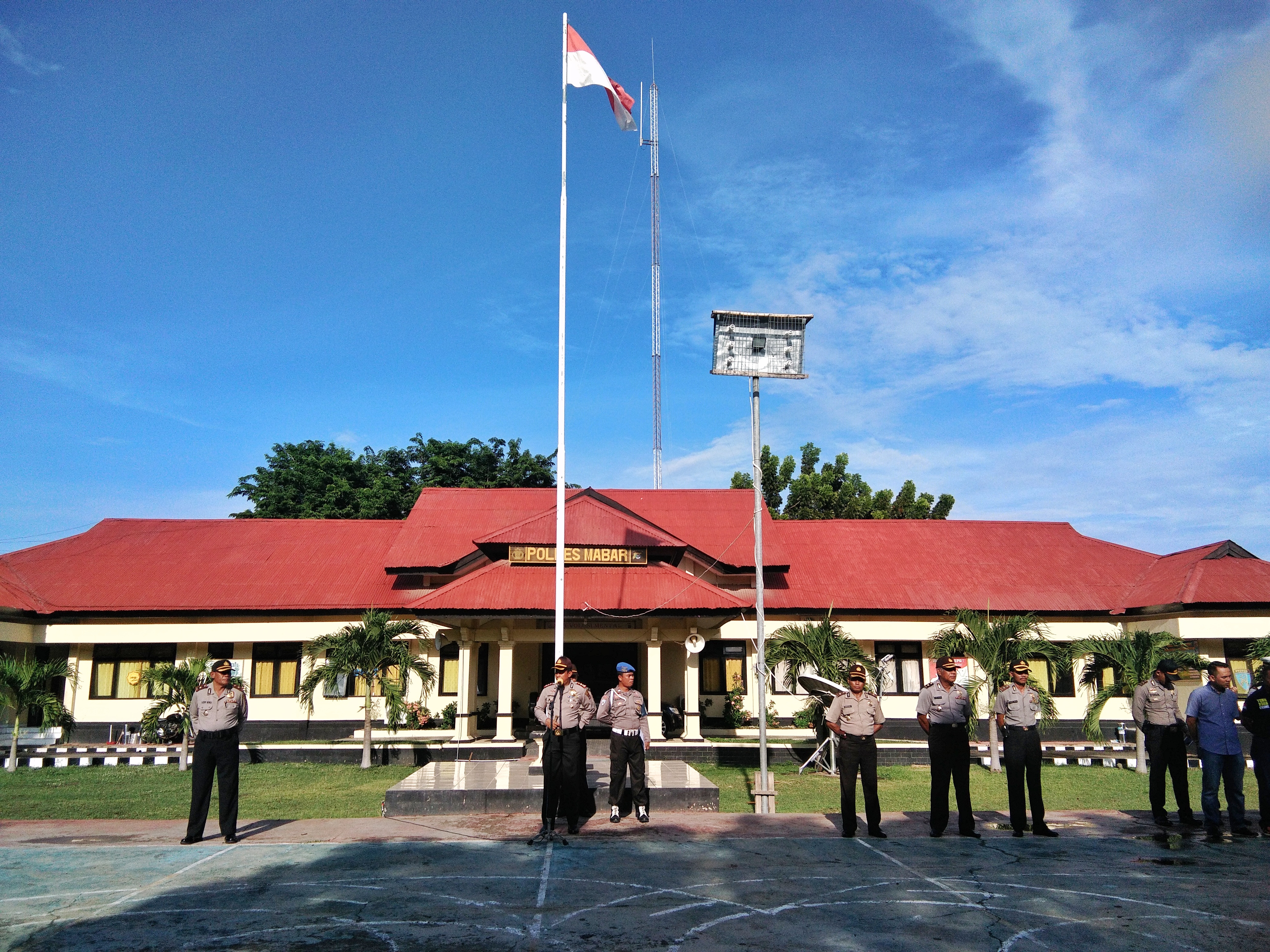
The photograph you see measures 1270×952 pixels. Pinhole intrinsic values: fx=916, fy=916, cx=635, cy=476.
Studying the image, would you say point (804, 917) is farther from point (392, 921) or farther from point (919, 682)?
point (919, 682)

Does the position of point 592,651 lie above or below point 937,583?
below

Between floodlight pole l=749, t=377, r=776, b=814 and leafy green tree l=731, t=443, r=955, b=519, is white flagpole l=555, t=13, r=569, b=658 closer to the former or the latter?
floodlight pole l=749, t=377, r=776, b=814

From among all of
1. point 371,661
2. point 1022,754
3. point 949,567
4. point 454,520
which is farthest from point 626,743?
point 949,567

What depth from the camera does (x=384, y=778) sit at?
1686 cm

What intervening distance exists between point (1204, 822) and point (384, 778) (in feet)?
42.4

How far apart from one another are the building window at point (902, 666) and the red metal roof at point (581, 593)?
6.94 metres

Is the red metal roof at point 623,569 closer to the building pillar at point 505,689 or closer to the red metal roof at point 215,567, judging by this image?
the red metal roof at point 215,567

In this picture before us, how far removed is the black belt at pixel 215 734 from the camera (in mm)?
9664

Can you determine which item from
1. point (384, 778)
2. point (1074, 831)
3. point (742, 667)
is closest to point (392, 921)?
point (1074, 831)

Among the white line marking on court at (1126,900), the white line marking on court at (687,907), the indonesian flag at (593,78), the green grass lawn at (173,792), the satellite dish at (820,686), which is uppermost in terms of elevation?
the indonesian flag at (593,78)

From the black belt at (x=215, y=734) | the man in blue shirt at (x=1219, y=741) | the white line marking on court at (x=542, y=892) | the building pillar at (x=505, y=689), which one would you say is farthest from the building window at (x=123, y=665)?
the man in blue shirt at (x=1219, y=741)

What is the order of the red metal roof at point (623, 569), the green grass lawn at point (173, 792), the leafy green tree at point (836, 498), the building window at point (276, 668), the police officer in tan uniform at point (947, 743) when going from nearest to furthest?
the police officer in tan uniform at point (947, 743) → the green grass lawn at point (173, 792) → the red metal roof at point (623, 569) → the building window at point (276, 668) → the leafy green tree at point (836, 498)

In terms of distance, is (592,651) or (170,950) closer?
(170,950)

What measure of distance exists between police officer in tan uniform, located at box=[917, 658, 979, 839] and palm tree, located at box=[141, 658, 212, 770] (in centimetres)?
1372
